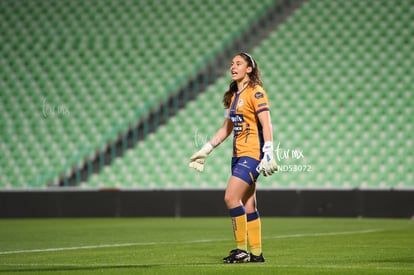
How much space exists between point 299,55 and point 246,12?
2186 mm

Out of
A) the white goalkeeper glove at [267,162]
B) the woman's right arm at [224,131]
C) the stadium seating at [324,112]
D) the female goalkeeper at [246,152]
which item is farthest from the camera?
the stadium seating at [324,112]

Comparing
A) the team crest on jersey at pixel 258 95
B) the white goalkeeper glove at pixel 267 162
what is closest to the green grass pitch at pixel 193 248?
the white goalkeeper glove at pixel 267 162

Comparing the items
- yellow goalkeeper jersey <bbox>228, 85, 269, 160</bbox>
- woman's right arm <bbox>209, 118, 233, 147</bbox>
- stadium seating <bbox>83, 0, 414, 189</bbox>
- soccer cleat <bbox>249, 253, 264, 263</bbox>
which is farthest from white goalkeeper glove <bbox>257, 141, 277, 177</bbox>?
stadium seating <bbox>83, 0, 414, 189</bbox>

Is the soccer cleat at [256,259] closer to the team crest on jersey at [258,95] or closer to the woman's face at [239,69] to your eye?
the team crest on jersey at [258,95]

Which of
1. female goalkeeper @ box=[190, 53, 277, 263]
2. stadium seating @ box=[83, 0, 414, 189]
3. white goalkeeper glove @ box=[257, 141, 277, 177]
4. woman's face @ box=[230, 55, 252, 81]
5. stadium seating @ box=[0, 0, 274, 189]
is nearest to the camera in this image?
white goalkeeper glove @ box=[257, 141, 277, 177]

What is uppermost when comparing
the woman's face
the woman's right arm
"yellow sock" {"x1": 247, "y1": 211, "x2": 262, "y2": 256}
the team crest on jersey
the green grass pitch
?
the woman's face

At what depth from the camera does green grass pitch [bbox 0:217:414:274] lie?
23.3 ft

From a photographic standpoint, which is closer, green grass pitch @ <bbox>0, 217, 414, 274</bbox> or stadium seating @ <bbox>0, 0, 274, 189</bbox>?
green grass pitch @ <bbox>0, 217, 414, 274</bbox>

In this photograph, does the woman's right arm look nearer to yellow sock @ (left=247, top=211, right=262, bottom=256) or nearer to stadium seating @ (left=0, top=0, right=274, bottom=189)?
yellow sock @ (left=247, top=211, right=262, bottom=256)

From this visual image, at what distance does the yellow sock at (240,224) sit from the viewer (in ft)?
24.8

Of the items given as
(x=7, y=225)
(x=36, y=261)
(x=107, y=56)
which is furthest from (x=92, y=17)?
(x=36, y=261)

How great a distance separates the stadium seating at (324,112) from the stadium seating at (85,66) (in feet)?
3.61

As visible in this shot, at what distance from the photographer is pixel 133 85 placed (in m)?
22.1

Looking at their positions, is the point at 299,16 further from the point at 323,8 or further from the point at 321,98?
the point at 321,98
